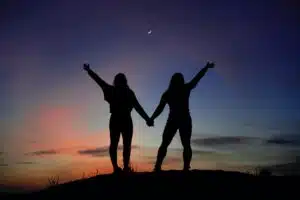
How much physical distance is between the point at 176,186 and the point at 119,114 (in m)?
2.46

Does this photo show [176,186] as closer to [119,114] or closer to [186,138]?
[186,138]

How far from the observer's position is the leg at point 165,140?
13242 millimetres

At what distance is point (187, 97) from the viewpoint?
523 inches

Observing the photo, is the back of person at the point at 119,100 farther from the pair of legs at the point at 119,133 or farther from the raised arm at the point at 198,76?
the raised arm at the point at 198,76

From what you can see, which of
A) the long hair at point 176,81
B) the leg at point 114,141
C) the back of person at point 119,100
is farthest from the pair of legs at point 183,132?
the leg at point 114,141

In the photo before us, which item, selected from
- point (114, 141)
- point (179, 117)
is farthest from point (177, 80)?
point (114, 141)

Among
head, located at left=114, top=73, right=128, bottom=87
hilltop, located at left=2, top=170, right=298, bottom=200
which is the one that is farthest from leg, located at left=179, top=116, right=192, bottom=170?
head, located at left=114, top=73, right=128, bottom=87

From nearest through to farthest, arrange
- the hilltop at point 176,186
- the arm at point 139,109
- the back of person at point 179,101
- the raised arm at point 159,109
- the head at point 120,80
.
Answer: the hilltop at point 176,186
the head at point 120,80
the back of person at point 179,101
the arm at point 139,109
the raised arm at point 159,109

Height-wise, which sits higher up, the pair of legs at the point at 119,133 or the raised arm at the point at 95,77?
the raised arm at the point at 95,77

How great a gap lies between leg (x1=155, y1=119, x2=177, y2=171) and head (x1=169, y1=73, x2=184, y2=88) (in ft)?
3.15

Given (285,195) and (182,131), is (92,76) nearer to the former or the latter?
(182,131)

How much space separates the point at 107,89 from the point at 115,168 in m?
2.10

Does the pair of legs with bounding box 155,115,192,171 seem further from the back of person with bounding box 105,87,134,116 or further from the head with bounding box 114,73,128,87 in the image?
the head with bounding box 114,73,128,87

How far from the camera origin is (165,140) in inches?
527
